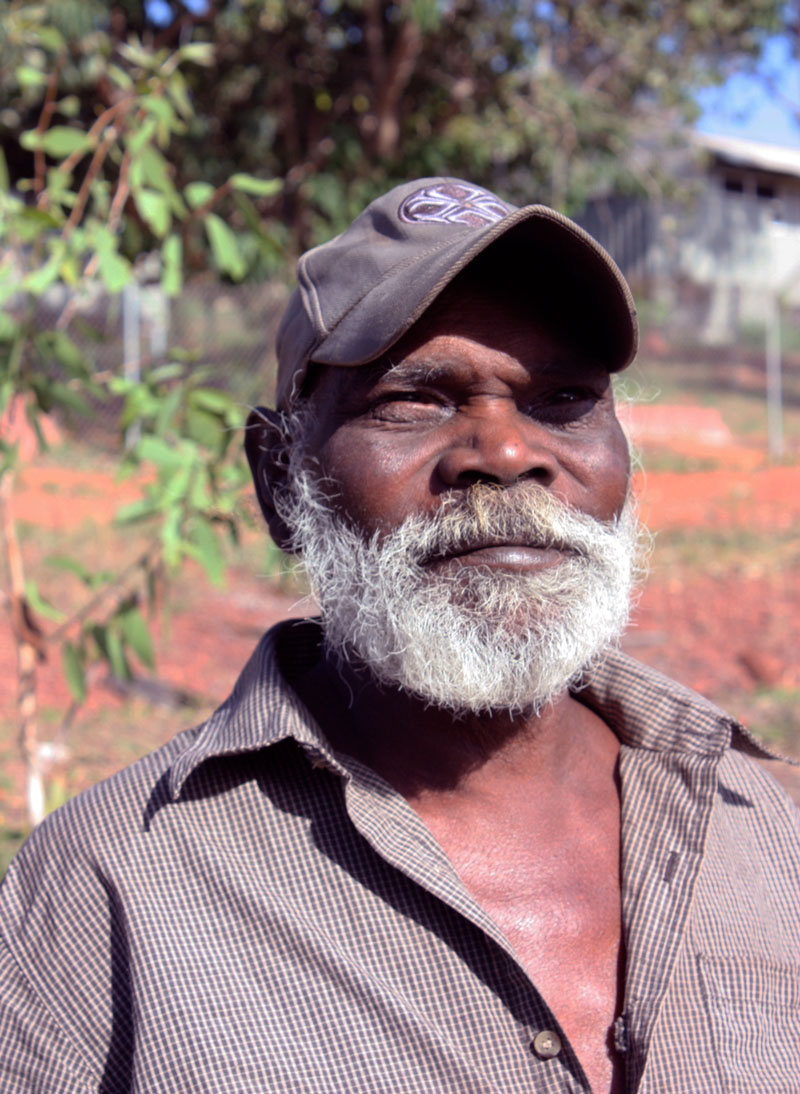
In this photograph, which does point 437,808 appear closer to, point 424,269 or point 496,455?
point 496,455

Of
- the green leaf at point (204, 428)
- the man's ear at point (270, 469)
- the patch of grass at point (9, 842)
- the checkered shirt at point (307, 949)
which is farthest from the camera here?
the patch of grass at point (9, 842)

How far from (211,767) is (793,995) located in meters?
0.92

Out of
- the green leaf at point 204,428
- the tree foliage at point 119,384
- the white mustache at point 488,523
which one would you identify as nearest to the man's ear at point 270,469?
the white mustache at point 488,523

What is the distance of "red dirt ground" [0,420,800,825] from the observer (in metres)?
5.22

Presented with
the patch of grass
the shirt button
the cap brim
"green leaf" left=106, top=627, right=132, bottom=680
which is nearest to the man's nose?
the cap brim

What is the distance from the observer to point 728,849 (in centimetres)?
177

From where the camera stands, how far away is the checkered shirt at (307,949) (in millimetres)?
1397

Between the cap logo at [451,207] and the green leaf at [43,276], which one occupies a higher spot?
the cap logo at [451,207]

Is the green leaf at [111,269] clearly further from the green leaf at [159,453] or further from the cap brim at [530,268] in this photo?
the cap brim at [530,268]

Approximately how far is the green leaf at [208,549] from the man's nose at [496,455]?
1.17 metres

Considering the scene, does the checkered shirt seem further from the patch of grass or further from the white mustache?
the patch of grass

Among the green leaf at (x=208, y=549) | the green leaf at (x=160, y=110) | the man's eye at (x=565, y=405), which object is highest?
the green leaf at (x=160, y=110)

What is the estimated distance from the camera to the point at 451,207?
1711mm

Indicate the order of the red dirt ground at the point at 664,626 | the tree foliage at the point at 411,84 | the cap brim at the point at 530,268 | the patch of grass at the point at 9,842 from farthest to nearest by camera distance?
the tree foliage at the point at 411,84 → the red dirt ground at the point at 664,626 → the patch of grass at the point at 9,842 → the cap brim at the point at 530,268
